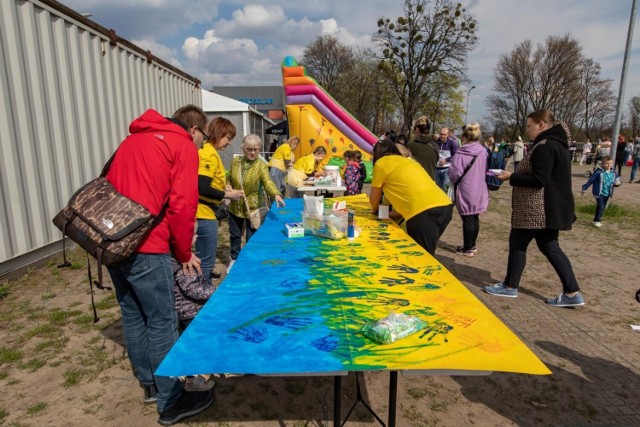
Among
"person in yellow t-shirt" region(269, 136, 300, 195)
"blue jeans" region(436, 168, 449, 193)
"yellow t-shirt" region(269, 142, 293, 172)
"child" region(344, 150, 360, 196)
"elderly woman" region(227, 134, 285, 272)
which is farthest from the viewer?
"blue jeans" region(436, 168, 449, 193)

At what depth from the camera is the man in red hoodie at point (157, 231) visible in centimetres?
175

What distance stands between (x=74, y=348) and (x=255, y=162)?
2.32 m

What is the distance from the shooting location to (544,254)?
3613 mm

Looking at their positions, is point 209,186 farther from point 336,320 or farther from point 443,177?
point 443,177

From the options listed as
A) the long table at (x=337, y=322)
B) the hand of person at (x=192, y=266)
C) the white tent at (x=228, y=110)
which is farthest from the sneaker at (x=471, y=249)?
the white tent at (x=228, y=110)

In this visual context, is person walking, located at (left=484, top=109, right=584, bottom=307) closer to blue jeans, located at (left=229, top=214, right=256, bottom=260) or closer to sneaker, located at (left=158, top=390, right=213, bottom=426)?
blue jeans, located at (left=229, top=214, right=256, bottom=260)

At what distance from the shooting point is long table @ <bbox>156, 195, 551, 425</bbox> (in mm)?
1358

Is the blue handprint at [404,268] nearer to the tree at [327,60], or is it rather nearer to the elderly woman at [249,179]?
the elderly woman at [249,179]

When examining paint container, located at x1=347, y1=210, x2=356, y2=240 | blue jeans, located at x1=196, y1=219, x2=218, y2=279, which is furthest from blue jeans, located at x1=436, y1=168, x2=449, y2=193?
blue jeans, located at x1=196, y1=219, x2=218, y2=279

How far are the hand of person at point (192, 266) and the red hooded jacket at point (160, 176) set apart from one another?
157 mm

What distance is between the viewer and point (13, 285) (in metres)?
4.18

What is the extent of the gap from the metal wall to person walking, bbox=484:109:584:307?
5.18m

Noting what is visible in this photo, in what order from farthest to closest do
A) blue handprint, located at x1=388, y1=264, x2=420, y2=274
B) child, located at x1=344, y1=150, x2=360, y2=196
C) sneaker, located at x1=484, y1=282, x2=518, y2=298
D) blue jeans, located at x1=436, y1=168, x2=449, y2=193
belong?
blue jeans, located at x1=436, y1=168, x2=449, y2=193 → child, located at x1=344, y1=150, x2=360, y2=196 → sneaker, located at x1=484, y1=282, x2=518, y2=298 → blue handprint, located at x1=388, y1=264, x2=420, y2=274

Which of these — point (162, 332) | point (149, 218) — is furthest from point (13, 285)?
point (149, 218)
